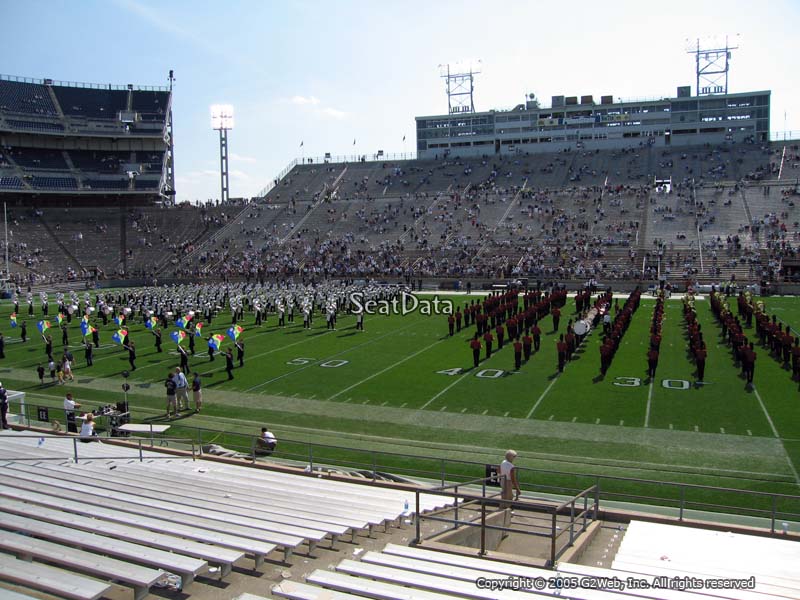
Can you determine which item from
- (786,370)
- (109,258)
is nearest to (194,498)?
(786,370)

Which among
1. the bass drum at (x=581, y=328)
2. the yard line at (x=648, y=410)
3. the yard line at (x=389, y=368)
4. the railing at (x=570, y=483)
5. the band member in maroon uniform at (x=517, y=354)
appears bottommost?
the railing at (x=570, y=483)

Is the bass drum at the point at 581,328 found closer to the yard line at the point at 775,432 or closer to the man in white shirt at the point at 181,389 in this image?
the yard line at the point at 775,432

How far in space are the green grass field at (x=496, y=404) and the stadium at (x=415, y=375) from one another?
9cm

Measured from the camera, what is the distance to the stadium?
16.0 feet

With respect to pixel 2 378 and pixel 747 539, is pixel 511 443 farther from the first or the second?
pixel 2 378

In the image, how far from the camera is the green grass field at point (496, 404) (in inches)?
385

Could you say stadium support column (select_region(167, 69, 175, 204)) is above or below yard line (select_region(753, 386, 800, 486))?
above

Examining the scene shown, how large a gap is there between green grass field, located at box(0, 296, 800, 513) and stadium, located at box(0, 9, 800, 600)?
0.29ft

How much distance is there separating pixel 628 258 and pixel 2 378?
31156 millimetres

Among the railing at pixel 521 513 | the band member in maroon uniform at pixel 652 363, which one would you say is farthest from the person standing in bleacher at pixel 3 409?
the band member in maroon uniform at pixel 652 363

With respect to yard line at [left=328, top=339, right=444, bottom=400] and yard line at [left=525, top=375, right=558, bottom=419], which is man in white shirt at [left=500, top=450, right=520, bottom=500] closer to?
yard line at [left=525, top=375, right=558, bottom=419]

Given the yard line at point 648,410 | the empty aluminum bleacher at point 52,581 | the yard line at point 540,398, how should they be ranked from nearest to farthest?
the empty aluminum bleacher at point 52,581 < the yard line at point 648,410 < the yard line at point 540,398

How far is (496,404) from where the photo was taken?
511 inches

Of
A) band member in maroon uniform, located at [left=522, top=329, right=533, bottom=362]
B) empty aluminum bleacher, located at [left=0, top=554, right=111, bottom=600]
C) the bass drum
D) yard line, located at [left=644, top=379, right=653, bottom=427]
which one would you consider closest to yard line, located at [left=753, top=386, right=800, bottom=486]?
yard line, located at [left=644, top=379, right=653, bottom=427]
